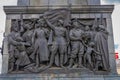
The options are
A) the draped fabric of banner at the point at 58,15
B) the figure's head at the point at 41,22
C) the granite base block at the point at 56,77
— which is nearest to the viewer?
the granite base block at the point at 56,77

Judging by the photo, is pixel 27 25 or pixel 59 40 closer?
pixel 59 40

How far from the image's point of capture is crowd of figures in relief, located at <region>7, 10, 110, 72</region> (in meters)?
11.5

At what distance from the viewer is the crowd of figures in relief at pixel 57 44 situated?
37.9 feet

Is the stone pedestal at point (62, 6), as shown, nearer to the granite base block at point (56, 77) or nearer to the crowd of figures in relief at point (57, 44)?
the granite base block at point (56, 77)

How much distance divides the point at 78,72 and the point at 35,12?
10.0 ft

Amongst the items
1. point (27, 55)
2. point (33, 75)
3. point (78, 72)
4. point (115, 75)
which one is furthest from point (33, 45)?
point (115, 75)

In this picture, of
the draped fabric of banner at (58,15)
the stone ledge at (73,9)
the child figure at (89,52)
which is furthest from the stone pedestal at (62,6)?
the child figure at (89,52)

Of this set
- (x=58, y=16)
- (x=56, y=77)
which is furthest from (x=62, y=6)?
(x=56, y=77)

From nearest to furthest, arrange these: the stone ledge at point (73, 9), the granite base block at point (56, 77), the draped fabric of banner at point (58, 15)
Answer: the granite base block at point (56, 77) → the draped fabric of banner at point (58, 15) → the stone ledge at point (73, 9)

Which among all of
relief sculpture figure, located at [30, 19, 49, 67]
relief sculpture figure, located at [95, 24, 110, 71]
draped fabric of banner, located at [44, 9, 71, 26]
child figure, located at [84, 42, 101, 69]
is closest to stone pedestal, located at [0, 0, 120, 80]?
relief sculpture figure, located at [95, 24, 110, 71]

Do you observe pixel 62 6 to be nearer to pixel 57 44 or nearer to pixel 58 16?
pixel 58 16

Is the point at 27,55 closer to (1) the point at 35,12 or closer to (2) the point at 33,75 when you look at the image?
(2) the point at 33,75

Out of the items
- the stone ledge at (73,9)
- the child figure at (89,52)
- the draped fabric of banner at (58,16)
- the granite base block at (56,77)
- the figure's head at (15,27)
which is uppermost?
the stone ledge at (73,9)

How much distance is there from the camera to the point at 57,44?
11.7 metres
